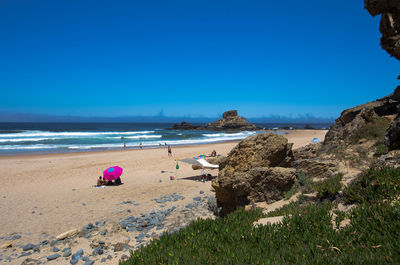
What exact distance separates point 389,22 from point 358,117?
3.38 metres

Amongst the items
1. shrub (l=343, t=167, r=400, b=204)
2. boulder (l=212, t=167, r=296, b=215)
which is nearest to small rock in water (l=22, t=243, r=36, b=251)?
boulder (l=212, t=167, r=296, b=215)

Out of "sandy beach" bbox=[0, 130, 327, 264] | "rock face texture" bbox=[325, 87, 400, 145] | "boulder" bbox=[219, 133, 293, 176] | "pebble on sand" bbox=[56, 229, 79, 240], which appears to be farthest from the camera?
"rock face texture" bbox=[325, 87, 400, 145]

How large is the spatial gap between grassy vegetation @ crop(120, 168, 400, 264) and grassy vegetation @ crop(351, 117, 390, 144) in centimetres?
434

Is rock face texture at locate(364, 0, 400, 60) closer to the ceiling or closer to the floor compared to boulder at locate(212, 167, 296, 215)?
closer to the ceiling

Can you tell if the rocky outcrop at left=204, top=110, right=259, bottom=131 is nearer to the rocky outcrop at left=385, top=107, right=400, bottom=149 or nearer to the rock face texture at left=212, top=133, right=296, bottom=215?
the rock face texture at left=212, top=133, right=296, bottom=215

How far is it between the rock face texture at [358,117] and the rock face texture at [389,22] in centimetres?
231

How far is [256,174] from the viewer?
6.29 metres

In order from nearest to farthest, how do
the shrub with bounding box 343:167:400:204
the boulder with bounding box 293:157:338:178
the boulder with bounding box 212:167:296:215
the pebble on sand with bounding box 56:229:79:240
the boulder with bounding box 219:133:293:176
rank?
1. the shrub with bounding box 343:167:400:204
2. the boulder with bounding box 212:167:296:215
3. the boulder with bounding box 293:157:338:178
4. the pebble on sand with bounding box 56:229:79:240
5. the boulder with bounding box 219:133:293:176

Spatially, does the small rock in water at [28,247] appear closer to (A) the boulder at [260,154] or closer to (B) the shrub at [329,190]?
(A) the boulder at [260,154]

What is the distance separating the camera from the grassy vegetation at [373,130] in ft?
25.5

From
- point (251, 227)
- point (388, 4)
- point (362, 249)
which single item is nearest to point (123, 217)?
point (251, 227)

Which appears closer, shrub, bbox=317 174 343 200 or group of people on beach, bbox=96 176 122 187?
shrub, bbox=317 174 343 200

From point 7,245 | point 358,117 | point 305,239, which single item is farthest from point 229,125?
point 305,239

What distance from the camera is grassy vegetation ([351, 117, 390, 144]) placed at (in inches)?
306
